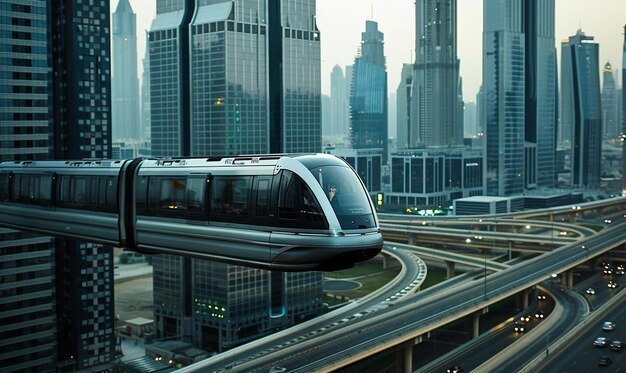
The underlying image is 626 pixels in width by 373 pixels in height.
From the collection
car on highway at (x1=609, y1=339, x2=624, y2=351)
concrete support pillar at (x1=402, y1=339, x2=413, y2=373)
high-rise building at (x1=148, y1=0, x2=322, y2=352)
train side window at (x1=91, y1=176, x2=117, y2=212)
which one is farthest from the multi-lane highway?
train side window at (x1=91, y1=176, x2=117, y2=212)

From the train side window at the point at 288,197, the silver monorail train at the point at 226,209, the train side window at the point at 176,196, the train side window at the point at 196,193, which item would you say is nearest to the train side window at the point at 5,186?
the silver monorail train at the point at 226,209

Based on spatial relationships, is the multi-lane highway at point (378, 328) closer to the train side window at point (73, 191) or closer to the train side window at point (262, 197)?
the train side window at point (73, 191)

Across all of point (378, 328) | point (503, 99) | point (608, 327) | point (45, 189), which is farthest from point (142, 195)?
point (503, 99)

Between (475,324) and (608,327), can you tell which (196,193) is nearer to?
(475,324)

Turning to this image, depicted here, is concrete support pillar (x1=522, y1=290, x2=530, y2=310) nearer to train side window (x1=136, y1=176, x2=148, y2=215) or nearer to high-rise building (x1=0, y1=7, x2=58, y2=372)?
high-rise building (x1=0, y1=7, x2=58, y2=372)

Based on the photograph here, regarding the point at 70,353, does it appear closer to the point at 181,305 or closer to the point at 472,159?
the point at 181,305
